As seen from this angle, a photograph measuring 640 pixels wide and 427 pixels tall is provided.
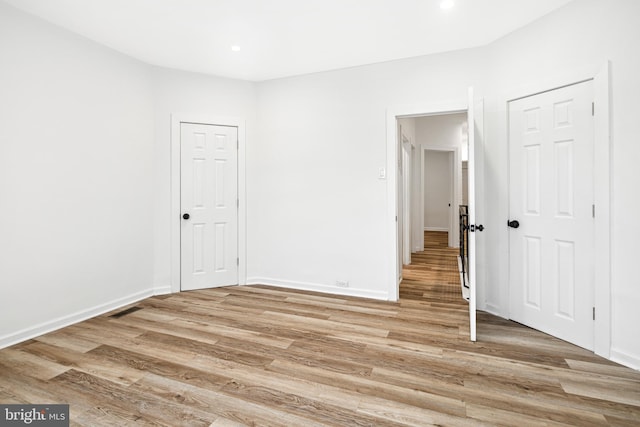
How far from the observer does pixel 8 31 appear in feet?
8.30

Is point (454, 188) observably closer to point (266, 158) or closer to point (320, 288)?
point (320, 288)

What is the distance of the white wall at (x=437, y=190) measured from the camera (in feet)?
33.6

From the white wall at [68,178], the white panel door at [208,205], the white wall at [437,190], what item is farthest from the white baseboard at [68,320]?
the white wall at [437,190]

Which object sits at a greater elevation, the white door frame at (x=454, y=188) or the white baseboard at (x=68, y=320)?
the white door frame at (x=454, y=188)

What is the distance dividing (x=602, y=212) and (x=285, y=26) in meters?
2.95

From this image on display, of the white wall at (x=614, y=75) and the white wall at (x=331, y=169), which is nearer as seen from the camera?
the white wall at (x=614, y=75)

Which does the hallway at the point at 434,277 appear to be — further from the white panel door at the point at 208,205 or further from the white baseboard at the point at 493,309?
the white panel door at the point at 208,205

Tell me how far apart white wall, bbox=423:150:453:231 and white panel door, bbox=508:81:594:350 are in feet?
24.5

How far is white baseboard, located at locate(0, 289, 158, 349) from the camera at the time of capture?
2572mm

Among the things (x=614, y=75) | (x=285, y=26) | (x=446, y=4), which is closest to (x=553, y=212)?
(x=614, y=75)

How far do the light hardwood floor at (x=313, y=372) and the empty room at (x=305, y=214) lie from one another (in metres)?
0.02

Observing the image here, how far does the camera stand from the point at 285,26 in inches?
115

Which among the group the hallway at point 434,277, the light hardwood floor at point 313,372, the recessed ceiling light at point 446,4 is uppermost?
the recessed ceiling light at point 446,4

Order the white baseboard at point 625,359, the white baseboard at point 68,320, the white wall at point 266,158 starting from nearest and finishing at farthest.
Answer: the white baseboard at point 625,359
the white wall at point 266,158
the white baseboard at point 68,320
